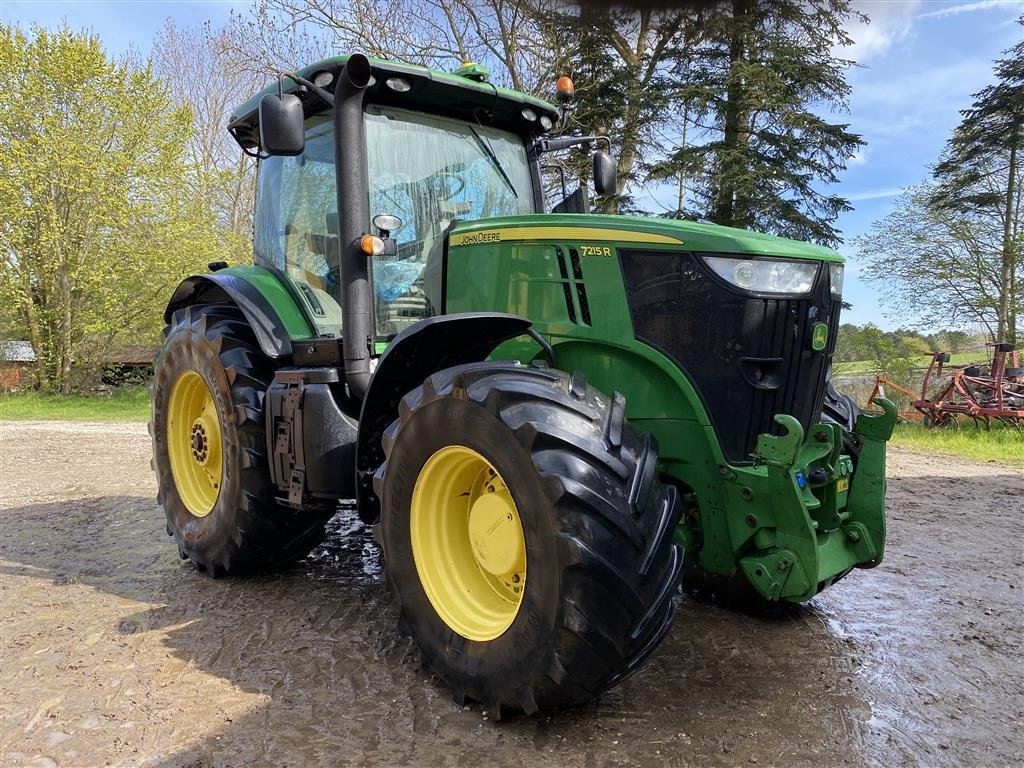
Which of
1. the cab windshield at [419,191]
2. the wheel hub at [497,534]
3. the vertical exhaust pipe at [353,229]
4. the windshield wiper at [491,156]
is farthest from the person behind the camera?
the windshield wiper at [491,156]

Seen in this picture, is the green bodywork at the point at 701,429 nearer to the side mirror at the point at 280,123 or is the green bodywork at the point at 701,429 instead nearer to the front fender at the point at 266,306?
the side mirror at the point at 280,123

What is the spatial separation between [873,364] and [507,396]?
52.9 ft

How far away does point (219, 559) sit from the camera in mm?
3838

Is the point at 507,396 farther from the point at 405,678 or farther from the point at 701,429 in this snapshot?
the point at 405,678

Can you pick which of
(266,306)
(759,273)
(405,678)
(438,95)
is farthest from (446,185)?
(405,678)

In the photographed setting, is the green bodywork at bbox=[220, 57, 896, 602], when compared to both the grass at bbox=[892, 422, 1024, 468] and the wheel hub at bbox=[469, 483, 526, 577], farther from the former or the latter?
the grass at bbox=[892, 422, 1024, 468]

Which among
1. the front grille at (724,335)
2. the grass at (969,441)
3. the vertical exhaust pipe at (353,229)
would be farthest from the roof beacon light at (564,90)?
the grass at (969,441)

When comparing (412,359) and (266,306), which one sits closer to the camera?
(412,359)

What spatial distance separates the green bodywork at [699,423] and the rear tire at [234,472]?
1.05 m

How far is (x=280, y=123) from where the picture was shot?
9.93 ft

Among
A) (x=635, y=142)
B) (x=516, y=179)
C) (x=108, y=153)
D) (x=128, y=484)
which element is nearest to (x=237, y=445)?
(x=516, y=179)

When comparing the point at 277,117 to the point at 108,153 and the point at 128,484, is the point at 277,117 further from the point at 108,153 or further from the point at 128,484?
the point at 108,153

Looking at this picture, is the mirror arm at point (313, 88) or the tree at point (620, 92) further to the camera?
the tree at point (620, 92)

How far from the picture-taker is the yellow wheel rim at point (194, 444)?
4.12m
